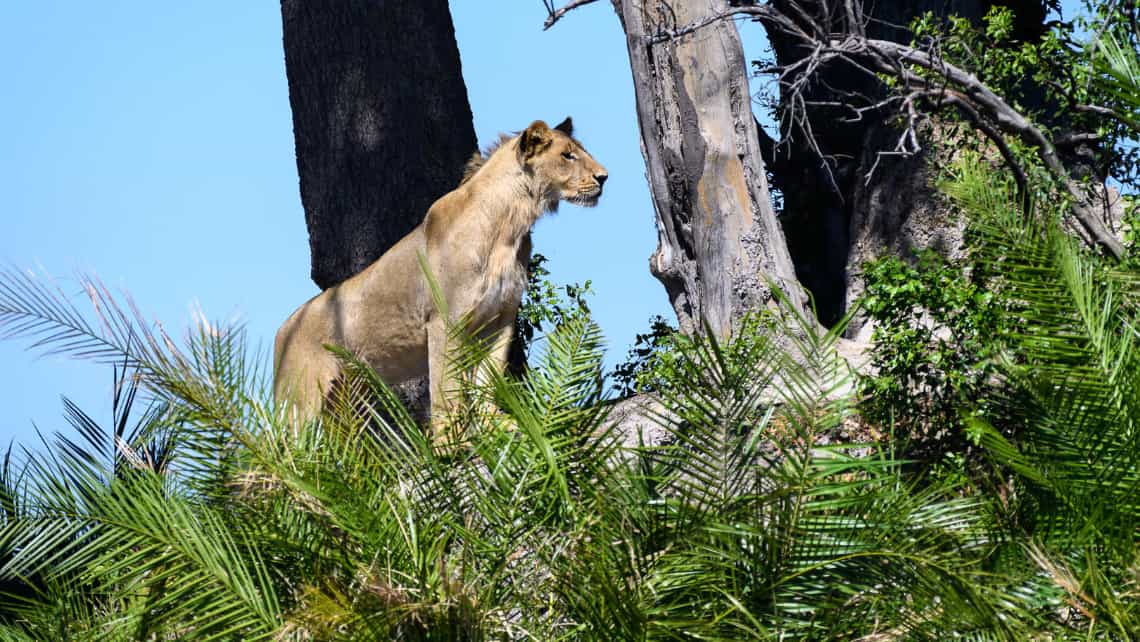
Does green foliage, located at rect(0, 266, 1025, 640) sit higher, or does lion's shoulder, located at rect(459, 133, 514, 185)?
lion's shoulder, located at rect(459, 133, 514, 185)

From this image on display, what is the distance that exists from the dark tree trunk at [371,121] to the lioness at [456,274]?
5.53ft

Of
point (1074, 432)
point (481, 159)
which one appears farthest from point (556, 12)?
point (1074, 432)

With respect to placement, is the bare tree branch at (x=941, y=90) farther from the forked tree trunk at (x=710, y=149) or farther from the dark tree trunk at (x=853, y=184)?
the dark tree trunk at (x=853, y=184)

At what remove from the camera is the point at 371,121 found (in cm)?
1139

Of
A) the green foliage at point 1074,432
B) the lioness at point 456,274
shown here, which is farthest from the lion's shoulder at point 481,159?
the green foliage at point 1074,432

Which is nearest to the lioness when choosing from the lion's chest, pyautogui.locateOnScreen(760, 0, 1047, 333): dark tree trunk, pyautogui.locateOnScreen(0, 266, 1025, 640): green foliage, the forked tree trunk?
the lion's chest

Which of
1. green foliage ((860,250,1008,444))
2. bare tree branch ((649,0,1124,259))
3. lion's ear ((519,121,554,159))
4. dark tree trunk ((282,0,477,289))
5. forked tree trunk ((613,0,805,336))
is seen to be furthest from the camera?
dark tree trunk ((282,0,477,289))

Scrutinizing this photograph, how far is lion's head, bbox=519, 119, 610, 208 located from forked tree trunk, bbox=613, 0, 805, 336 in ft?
2.86

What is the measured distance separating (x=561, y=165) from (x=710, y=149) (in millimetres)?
1267

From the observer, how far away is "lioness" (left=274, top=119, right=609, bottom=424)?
356 inches

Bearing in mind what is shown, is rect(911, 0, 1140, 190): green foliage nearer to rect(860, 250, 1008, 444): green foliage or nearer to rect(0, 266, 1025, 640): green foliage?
rect(860, 250, 1008, 444): green foliage

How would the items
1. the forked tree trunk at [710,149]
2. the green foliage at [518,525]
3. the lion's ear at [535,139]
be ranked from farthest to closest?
the forked tree trunk at [710,149] → the lion's ear at [535,139] → the green foliage at [518,525]

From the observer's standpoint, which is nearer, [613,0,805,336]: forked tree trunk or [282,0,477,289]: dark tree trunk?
[613,0,805,336]: forked tree trunk

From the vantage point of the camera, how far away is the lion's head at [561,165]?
9.21 m
